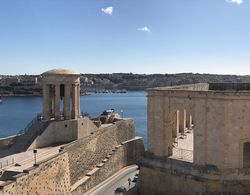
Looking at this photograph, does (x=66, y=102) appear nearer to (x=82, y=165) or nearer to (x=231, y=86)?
(x=82, y=165)

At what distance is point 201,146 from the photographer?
18.0m

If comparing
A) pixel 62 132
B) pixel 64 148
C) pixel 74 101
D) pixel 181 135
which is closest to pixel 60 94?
pixel 74 101

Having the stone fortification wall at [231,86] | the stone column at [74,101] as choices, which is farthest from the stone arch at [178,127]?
the stone column at [74,101]

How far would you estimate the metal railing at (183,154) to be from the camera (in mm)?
19406

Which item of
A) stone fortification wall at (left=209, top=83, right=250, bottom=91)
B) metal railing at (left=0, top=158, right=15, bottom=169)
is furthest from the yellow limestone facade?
stone fortification wall at (left=209, top=83, right=250, bottom=91)

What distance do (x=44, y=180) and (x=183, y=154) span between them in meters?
7.34

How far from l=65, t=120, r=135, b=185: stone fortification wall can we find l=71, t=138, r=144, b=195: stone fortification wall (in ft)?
1.44

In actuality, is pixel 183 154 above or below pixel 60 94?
below

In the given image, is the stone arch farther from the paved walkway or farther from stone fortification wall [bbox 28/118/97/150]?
stone fortification wall [bbox 28/118/97/150]

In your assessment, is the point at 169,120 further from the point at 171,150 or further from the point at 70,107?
the point at 70,107

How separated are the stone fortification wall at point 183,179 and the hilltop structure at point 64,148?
3662 mm

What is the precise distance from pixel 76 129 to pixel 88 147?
66.1 inches

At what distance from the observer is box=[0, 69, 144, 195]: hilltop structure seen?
18.0 m

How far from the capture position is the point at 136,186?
838 inches
